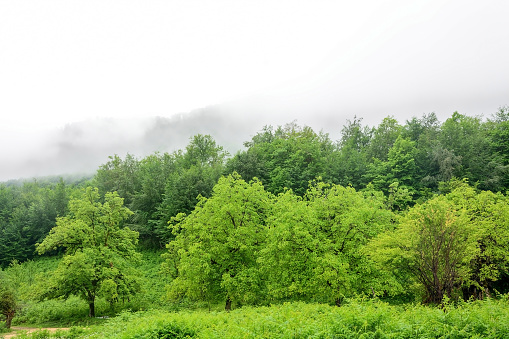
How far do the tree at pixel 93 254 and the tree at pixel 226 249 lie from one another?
531 centimetres

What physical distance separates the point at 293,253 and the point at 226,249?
5.63 m

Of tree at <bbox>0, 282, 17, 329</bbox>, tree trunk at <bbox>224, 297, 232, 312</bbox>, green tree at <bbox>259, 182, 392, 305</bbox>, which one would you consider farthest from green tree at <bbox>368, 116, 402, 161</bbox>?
tree at <bbox>0, 282, 17, 329</bbox>

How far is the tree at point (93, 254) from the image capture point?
22344 millimetres

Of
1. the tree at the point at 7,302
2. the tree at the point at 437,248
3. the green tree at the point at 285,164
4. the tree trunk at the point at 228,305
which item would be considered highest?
the green tree at the point at 285,164

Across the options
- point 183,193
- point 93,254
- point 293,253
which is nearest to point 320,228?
point 293,253

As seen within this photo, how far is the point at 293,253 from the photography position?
63.3 ft

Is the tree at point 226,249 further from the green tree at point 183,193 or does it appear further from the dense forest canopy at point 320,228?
the green tree at point 183,193

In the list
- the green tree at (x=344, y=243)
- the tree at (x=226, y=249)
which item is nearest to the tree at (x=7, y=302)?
the tree at (x=226, y=249)

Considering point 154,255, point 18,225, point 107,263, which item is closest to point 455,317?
point 107,263

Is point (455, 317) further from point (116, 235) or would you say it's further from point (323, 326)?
point (116, 235)

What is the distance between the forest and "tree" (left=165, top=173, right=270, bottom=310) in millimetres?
115

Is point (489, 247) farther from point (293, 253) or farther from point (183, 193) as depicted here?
point (183, 193)

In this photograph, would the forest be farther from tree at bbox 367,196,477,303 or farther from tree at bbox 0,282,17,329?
tree at bbox 0,282,17,329

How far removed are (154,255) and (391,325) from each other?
3932 cm
